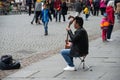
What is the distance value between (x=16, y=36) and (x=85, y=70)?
10.9 metres

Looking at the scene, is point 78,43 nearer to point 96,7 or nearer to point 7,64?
point 7,64

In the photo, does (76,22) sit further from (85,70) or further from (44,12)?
(44,12)

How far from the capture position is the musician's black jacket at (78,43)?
11.1 metres

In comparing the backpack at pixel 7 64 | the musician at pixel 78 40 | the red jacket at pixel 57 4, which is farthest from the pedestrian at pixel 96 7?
the musician at pixel 78 40

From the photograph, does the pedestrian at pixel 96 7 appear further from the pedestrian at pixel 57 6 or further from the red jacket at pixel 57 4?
the red jacket at pixel 57 4

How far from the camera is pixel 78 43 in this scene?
1118 centimetres

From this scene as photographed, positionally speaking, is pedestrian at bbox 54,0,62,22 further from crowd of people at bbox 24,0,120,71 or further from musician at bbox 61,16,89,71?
musician at bbox 61,16,89,71

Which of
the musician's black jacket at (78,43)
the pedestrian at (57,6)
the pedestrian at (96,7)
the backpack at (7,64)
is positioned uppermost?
the musician's black jacket at (78,43)

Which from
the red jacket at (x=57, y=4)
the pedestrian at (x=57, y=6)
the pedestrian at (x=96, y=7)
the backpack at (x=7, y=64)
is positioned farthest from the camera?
the pedestrian at (x=96, y=7)

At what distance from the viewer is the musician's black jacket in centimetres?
1112

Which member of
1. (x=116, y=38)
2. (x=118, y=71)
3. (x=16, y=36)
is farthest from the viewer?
(x=16, y=36)

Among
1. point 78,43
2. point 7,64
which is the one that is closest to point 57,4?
point 7,64

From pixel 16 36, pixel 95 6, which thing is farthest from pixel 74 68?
pixel 95 6

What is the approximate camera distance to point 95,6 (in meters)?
45.2
